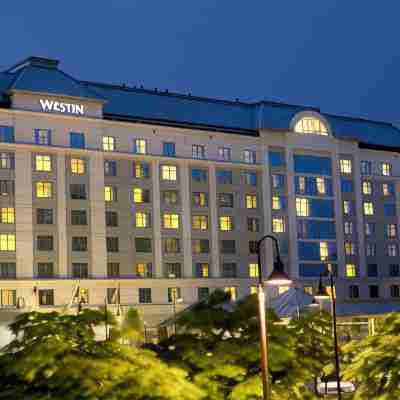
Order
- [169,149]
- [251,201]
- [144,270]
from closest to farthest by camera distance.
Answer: [144,270]
[169,149]
[251,201]

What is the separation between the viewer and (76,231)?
99750mm

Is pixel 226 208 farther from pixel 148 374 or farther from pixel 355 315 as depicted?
pixel 148 374

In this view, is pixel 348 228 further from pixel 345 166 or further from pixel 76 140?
pixel 76 140

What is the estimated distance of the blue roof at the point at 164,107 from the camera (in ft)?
328

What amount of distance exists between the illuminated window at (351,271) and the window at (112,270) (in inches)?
1294

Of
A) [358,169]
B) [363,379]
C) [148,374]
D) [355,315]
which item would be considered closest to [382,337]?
[363,379]

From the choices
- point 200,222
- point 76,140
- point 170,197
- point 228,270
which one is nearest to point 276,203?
point 228,270

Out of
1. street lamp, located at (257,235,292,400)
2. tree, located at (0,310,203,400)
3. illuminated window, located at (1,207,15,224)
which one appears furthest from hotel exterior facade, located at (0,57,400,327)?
street lamp, located at (257,235,292,400)

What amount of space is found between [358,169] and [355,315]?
45361 millimetres

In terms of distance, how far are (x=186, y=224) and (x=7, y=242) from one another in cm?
2229

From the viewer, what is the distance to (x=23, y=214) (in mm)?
96688

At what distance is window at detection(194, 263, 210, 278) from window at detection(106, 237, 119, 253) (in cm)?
1094

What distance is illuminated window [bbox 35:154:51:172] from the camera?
9850 cm

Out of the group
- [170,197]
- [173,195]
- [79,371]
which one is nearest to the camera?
[79,371]
